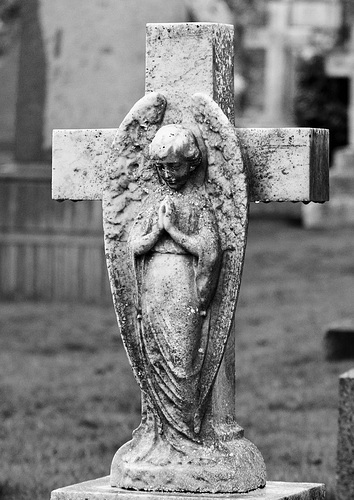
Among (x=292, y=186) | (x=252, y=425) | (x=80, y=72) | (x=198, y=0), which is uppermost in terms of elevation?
(x=198, y=0)

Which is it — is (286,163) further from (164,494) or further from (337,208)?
(337,208)

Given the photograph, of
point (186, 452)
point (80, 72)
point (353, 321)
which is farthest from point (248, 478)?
point (80, 72)

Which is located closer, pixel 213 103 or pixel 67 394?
pixel 213 103

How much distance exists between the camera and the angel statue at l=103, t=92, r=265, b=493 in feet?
17.3

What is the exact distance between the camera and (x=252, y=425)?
9.41m

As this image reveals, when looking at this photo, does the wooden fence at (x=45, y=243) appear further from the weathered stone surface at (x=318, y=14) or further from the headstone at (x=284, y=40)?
the weathered stone surface at (x=318, y=14)

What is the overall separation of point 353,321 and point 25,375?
2421mm

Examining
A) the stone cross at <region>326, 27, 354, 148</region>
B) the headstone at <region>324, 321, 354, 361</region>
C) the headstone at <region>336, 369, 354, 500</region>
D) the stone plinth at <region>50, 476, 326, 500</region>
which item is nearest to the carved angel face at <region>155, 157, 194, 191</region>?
the stone plinth at <region>50, 476, 326, 500</region>

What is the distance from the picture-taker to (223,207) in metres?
5.29

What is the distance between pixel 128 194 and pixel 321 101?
19237 millimetres

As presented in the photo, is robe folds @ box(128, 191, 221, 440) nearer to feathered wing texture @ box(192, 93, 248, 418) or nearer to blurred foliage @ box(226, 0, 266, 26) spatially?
feathered wing texture @ box(192, 93, 248, 418)

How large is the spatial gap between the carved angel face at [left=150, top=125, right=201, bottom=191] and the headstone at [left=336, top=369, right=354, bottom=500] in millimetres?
1964

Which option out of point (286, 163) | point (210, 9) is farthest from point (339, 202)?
point (286, 163)

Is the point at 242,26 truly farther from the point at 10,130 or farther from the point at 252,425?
the point at 252,425
